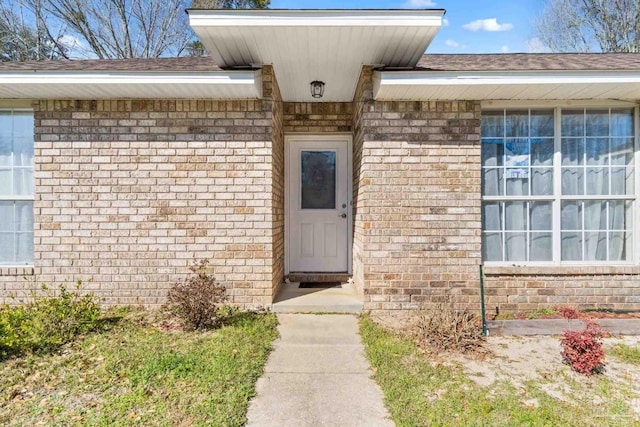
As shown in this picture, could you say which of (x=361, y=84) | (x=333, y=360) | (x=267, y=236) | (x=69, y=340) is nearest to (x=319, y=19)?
(x=361, y=84)

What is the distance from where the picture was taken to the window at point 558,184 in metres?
4.51

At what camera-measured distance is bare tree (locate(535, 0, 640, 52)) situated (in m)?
12.8

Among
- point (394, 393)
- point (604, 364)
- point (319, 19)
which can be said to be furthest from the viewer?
point (319, 19)

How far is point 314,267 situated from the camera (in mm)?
5914

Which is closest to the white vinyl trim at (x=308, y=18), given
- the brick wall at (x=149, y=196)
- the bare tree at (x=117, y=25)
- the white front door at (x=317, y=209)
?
the brick wall at (x=149, y=196)

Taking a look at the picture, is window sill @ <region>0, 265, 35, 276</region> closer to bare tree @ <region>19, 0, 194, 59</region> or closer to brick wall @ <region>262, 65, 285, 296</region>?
brick wall @ <region>262, 65, 285, 296</region>

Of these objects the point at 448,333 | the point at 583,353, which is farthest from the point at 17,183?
the point at 583,353

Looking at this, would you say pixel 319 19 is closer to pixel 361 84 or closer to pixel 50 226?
pixel 361 84

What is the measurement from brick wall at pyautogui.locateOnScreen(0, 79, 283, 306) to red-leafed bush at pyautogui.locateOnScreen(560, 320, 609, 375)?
314 centimetres

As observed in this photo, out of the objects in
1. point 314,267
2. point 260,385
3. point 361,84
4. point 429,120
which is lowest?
point 260,385

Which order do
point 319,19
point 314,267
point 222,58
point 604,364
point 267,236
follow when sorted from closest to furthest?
point 604,364 < point 319,19 < point 222,58 < point 267,236 < point 314,267

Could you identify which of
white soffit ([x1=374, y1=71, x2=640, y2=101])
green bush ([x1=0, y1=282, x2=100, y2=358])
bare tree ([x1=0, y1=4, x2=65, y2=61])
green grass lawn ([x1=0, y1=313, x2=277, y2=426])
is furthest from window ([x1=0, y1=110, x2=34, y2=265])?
bare tree ([x1=0, y1=4, x2=65, y2=61])

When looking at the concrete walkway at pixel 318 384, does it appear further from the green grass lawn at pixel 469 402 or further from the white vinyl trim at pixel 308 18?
the white vinyl trim at pixel 308 18

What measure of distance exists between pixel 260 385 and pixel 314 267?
10.5 ft
